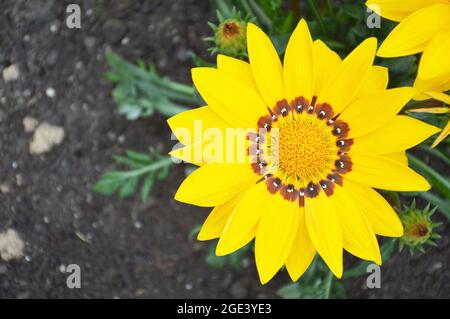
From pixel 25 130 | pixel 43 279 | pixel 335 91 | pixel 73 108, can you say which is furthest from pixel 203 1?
pixel 43 279

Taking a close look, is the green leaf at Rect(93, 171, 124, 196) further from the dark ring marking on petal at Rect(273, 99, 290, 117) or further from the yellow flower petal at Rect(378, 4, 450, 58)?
the yellow flower petal at Rect(378, 4, 450, 58)

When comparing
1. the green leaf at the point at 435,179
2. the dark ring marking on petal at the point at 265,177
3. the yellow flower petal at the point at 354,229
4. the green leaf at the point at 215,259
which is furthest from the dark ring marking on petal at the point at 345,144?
the green leaf at the point at 215,259

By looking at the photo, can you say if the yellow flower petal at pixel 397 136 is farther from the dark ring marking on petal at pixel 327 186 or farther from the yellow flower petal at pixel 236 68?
the yellow flower petal at pixel 236 68

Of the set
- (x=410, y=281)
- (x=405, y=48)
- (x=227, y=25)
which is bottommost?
(x=410, y=281)

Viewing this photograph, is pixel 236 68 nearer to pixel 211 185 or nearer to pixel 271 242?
pixel 211 185

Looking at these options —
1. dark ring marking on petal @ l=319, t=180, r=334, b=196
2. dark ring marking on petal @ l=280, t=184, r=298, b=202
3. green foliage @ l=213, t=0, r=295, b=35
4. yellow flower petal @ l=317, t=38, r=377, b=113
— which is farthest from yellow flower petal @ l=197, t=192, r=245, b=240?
green foliage @ l=213, t=0, r=295, b=35

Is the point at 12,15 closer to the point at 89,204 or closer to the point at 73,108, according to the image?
the point at 73,108
